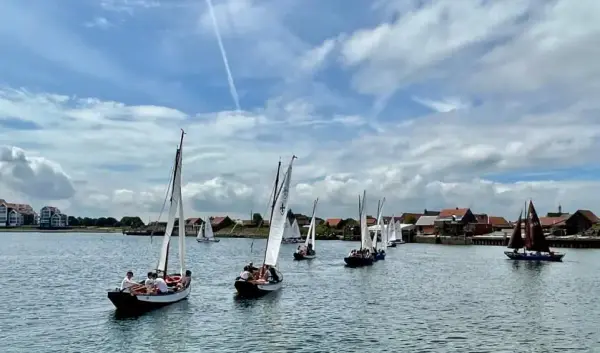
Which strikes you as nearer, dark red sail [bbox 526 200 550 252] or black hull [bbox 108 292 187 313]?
black hull [bbox 108 292 187 313]

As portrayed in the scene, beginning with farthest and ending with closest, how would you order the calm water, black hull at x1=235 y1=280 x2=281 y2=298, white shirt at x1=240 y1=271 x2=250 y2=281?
white shirt at x1=240 y1=271 x2=250 y2=281 → black hull at x1=235 y1=280 x2=281 y2=298 → the calm water

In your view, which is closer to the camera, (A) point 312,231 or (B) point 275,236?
(B) point 275,236

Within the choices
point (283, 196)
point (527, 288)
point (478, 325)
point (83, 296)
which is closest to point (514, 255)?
point (527, 288)

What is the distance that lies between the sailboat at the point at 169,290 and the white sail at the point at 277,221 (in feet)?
30.7

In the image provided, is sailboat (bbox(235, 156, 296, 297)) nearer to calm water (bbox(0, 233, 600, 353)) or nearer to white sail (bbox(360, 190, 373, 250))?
calm water (bbox(0, 233, 600, 353))

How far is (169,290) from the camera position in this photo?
4850 cm

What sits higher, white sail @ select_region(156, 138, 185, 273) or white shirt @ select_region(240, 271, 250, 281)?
white sail @ select_region(156, 138, 185, 273)

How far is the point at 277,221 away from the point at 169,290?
15066mm

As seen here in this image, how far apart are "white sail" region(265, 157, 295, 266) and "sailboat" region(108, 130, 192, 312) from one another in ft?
30.7

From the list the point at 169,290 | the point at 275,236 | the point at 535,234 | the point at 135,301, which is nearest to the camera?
the point at 135,301

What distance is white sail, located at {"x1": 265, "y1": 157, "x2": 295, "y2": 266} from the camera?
59688 millimetres

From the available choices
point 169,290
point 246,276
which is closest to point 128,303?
point 169,290

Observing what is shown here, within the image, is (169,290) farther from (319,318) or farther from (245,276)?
(319,318)

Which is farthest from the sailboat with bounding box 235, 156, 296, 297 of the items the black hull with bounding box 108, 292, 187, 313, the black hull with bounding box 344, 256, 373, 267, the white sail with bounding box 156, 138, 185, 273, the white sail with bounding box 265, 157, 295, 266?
the black hull with bounding box 344, 256, 373, 267
